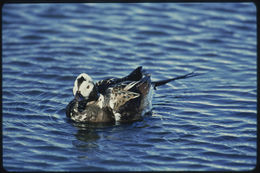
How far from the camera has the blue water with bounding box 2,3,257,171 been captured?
22.8ft

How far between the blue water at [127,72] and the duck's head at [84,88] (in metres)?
0.53

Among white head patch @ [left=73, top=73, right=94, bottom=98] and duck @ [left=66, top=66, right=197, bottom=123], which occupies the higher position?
white head patch @ [left=73, top=73, right=94, bottom=98]

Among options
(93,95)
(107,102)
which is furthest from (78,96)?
(107,102)

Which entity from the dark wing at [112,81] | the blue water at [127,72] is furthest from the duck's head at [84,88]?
the blue water at [127,72]

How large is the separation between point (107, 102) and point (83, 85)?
58 cm

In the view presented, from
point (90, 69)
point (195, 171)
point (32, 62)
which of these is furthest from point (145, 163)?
point (32, 62)

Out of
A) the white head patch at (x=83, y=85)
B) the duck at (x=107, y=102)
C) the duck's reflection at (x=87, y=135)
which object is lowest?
the duck's reflection at (x=87, y=135)

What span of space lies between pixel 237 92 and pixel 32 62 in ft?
15.6

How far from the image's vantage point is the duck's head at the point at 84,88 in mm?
8164

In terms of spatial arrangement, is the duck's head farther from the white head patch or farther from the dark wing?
the dark wing

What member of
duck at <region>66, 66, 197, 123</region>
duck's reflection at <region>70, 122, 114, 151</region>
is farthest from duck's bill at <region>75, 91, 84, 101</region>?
duck's reflection at <region>70, 122, 114, 151</region>

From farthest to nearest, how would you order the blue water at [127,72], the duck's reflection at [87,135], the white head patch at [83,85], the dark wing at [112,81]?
the dark wing at [112,81] → the white head patch at [83,85] → the duck's reflection at [87,135] → the blue water at [127,72]

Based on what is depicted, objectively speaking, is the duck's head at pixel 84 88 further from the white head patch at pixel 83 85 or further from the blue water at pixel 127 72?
the blue water at pixel 127 72

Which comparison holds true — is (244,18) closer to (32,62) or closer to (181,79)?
(181,79)
